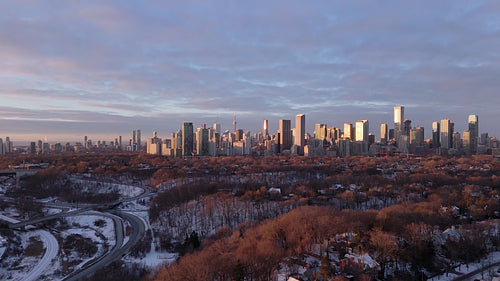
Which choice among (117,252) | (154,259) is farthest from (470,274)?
(117,252)

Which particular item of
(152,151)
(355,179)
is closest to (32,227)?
(355,179)

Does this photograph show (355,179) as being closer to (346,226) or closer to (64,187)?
(346,226)

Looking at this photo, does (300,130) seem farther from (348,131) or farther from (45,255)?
(45,255)

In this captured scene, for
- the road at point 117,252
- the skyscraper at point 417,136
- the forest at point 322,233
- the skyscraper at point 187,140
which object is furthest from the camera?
the skyscraper at point 417,136

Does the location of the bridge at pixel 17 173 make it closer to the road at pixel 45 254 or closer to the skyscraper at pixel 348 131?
the road at pixel 45 254

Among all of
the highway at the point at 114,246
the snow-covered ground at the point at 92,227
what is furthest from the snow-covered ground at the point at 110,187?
the snow-covered ground at the point at 92,227
